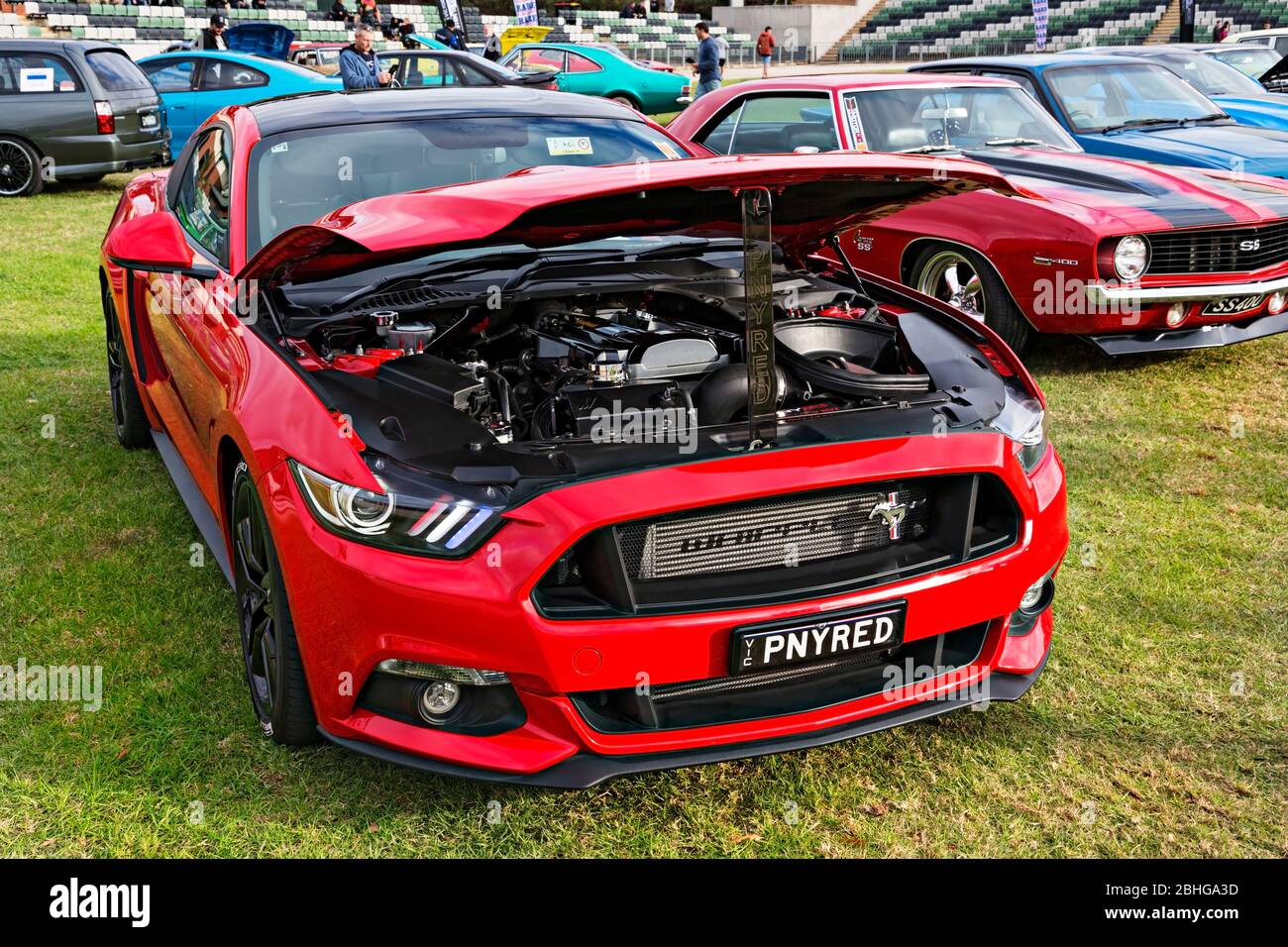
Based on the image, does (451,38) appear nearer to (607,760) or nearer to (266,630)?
(266,630)

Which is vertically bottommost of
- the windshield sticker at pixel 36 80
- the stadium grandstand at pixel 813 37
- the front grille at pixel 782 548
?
the front grille at pixel 782 548

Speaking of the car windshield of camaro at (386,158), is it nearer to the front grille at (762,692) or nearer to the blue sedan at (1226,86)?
the front grille at (762,692)

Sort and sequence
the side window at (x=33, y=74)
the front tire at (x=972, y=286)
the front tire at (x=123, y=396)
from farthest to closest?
the side window at (x=33, y=74), the front tire at (x=972, y=286), the front tire at (x=123, y=396)

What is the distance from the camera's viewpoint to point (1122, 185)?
20.0 ft

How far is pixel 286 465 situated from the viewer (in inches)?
103

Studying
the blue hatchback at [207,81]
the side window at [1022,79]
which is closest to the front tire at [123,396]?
the side window at [1022,79]

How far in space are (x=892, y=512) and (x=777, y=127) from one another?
4.73m

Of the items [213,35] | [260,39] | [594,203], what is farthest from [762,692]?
[260,39]

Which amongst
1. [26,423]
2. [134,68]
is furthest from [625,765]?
[134,68]

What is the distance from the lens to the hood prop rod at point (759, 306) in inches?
100

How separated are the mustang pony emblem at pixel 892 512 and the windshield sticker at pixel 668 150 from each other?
192 cm

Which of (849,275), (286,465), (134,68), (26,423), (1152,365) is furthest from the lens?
(134,68)

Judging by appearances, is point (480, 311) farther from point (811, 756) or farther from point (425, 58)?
point (425, 58)

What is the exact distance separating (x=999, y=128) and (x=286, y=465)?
19.0 ft
